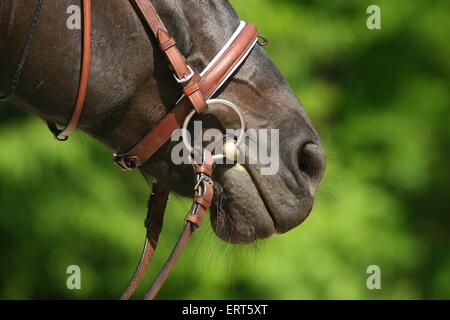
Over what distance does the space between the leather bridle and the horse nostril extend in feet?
1.06

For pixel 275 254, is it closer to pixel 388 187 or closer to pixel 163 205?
pixel 388 187

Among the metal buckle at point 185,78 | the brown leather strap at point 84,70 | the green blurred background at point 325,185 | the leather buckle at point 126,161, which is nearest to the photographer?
the brown leather strap at point 84,70

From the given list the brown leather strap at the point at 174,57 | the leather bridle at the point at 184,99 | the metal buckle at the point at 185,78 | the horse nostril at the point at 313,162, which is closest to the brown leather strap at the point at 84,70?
the leather bridle at the point at 184,99

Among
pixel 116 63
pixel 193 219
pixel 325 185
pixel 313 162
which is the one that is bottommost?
pixel 193 219

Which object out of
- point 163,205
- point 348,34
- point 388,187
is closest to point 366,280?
point 388,187

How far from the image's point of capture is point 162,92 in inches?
99.9

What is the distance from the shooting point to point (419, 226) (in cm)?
644

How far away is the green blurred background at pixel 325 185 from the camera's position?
18.8 ft

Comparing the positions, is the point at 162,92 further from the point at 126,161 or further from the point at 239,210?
the point at 239,210

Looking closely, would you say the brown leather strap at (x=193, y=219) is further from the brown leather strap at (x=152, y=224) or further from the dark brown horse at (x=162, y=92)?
the brown leather strap at (x=152, y=224)

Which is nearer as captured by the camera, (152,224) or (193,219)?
(193,219)

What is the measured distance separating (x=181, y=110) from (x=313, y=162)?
18.4 inches

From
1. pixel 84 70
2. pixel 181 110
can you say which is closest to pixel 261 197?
pixel 181 110

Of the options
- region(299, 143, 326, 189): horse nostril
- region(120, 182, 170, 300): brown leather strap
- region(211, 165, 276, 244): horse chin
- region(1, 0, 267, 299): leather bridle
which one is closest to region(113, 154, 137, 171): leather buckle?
region(1, 0, 267, 299): leather bridle
